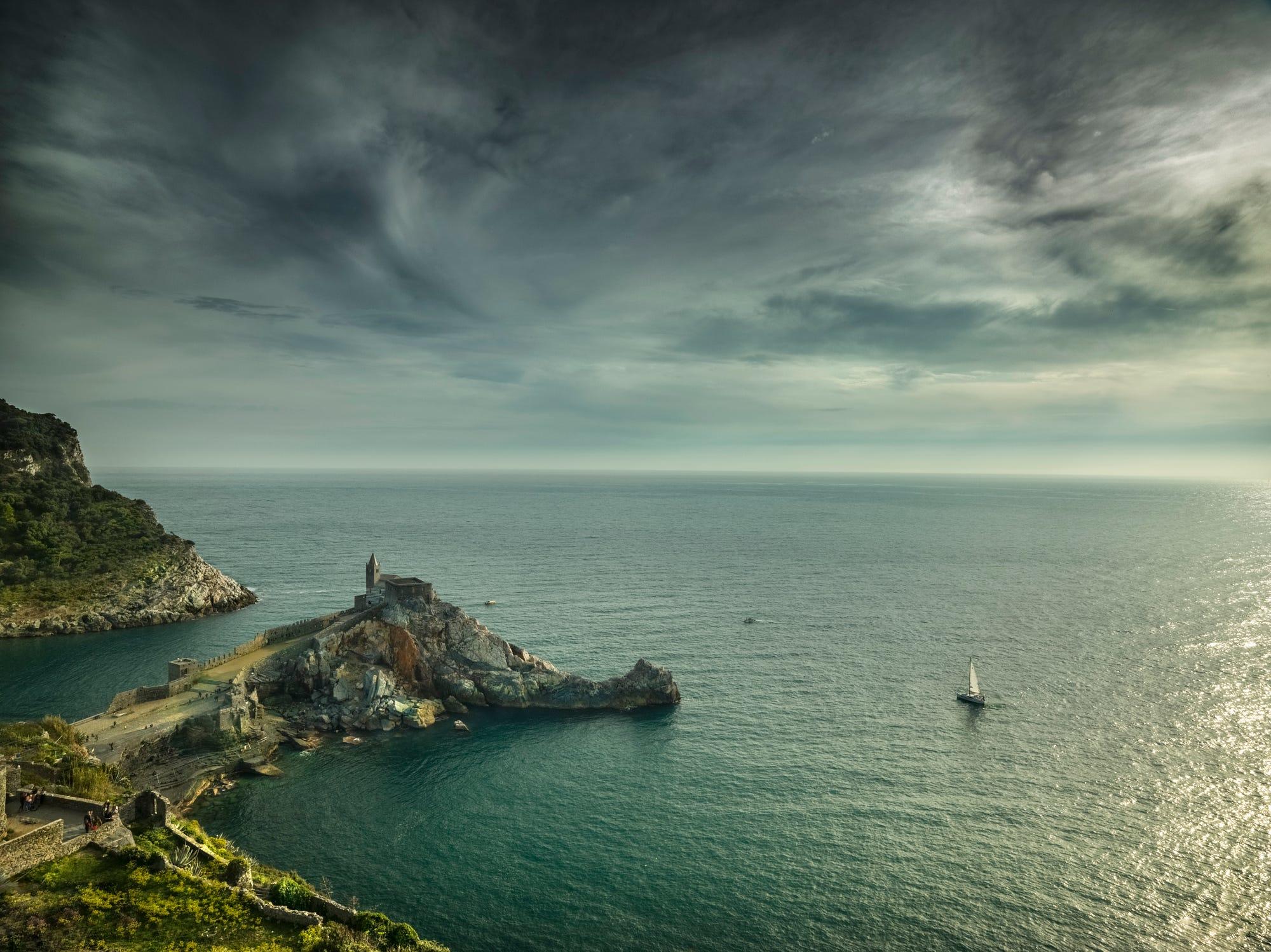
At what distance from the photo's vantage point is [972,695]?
6950 cm

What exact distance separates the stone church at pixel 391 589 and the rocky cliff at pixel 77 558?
131ft

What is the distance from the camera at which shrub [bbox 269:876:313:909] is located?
32219mm

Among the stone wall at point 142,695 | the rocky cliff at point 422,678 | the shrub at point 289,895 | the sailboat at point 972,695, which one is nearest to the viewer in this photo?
the shrub at point 289,895

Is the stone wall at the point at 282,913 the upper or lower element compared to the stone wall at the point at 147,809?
lower

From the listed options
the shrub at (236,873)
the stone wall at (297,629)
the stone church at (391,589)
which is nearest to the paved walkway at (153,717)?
the stone wall at (297,629)

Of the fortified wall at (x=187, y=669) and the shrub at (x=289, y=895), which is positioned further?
the fortified wall at (x=187, y=669)

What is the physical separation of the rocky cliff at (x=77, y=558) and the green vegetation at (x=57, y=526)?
15 centimetres

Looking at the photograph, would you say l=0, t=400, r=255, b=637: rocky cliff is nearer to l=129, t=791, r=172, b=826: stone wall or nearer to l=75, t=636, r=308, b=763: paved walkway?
l=75, t=636, r=308, b=763: paved walkway

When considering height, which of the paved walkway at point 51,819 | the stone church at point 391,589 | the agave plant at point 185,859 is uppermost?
the stone church at point 391,589

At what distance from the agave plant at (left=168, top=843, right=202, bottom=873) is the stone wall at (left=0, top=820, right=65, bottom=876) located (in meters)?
4.40

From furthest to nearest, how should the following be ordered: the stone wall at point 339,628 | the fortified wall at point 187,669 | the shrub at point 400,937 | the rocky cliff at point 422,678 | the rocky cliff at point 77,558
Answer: the rocky cliff at point 77,558
the stone wall at point 339,628
the rocky cliff at point 422,678
the fortified wall at point 187,669
the shrub at point 400,937

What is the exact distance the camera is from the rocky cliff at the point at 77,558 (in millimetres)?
93312

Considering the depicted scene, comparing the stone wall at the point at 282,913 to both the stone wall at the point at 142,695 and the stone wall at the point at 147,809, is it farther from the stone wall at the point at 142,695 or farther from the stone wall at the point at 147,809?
the stone wall at the point at 142,695

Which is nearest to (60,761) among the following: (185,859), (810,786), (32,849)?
(185,859)
